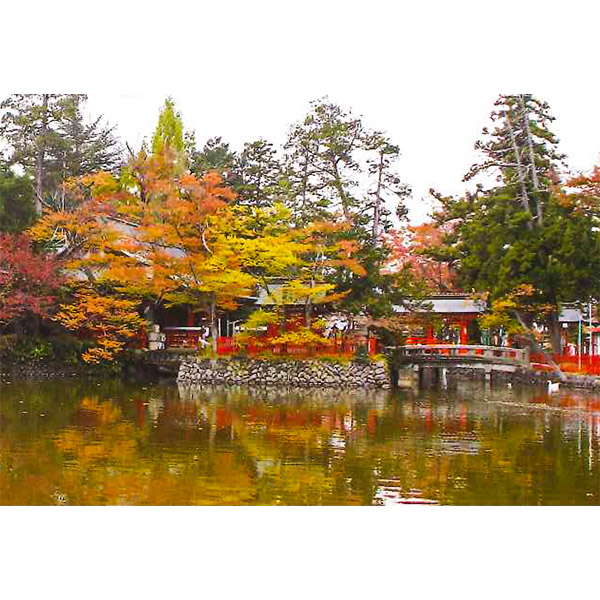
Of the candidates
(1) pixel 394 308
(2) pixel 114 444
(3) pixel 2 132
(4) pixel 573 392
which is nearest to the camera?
(2) pixel 114 444

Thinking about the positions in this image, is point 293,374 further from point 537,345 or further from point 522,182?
point 522,182

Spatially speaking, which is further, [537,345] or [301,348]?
[301,348]

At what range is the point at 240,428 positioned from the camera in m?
6.93

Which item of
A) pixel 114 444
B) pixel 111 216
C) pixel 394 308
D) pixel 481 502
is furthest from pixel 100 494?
pixel 394 308

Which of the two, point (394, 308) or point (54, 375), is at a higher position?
point (394, 308)

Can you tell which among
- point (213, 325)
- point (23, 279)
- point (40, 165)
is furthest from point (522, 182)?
point (23, 279)

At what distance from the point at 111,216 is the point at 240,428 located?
5.19m

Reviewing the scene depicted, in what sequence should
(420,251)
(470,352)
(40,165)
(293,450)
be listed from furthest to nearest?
(470,352) → (420,251) → (40,165) → (293,450)

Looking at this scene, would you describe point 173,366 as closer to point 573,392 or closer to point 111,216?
point 111,216

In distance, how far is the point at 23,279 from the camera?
434 inches

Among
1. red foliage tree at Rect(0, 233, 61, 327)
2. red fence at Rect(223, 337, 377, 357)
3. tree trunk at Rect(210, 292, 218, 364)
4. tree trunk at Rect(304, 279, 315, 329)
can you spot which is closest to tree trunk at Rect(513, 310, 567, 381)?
red fence at Rect(223, 337, 377, 357)

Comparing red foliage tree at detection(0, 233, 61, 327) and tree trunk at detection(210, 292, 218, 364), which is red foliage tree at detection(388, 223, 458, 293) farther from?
red foliage tree at detection(0, 233, 61, 327)

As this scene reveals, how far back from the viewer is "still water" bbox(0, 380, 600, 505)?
4.39m

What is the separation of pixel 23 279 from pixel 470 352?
255 inches
